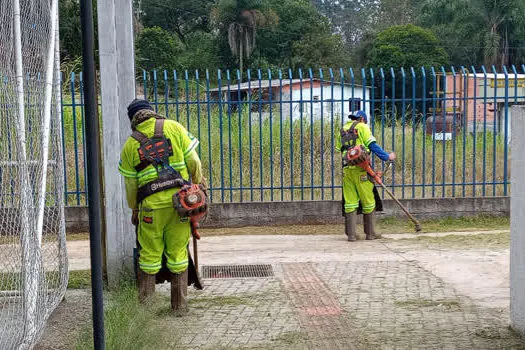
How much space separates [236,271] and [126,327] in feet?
10.6

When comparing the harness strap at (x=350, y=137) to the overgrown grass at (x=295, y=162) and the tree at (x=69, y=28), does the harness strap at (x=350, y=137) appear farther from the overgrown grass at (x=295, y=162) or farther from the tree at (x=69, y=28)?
the tree at (x=69, y=28)

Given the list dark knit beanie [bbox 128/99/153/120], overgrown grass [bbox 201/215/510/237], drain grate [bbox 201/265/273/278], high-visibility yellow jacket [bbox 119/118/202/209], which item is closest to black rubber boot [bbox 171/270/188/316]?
high-visibility yellow jacket [bbox 119/118/202/209]

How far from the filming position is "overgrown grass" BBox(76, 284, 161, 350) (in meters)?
5.43

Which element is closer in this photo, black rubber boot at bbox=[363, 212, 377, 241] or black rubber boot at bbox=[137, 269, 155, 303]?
black rubber boot at bbox=[137, 269, 155, 303]

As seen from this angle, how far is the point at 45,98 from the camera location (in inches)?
242

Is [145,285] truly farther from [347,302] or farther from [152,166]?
[347,302]

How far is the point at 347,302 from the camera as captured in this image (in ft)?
23.1

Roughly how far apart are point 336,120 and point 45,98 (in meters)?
8.70

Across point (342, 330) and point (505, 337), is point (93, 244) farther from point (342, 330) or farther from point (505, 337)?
point (505, 337)

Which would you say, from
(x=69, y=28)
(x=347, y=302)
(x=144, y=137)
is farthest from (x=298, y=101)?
(x=69, y=28)

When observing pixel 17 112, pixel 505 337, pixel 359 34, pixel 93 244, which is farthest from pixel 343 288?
pixel 359 34

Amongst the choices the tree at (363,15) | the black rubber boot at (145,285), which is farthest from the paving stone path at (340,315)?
the tree at (363,15)

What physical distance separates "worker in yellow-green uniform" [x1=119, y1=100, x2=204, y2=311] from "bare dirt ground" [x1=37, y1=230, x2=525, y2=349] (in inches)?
17.6

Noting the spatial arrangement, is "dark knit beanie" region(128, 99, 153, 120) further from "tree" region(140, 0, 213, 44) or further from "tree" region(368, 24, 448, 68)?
"tree" region(140, 0, 213, 44)
